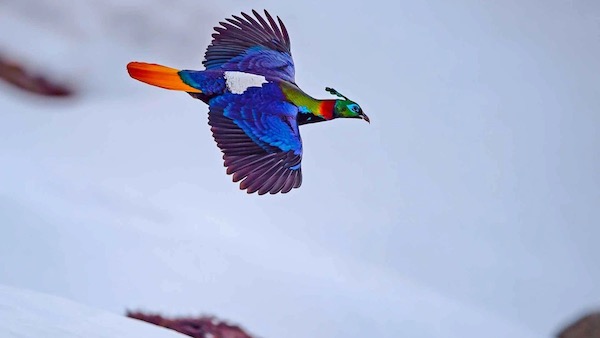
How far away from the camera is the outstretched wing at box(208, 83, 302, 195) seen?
1484mm

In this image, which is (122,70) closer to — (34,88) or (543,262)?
(34,88)

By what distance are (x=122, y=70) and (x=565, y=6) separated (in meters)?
0.82

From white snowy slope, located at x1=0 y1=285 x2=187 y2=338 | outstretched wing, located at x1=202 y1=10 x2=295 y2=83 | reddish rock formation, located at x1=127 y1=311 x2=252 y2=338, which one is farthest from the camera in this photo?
outstretched wing, located at x1=202 y1=10 x2=295 y2=83

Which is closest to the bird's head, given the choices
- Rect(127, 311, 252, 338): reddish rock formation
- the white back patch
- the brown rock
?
the white back patch

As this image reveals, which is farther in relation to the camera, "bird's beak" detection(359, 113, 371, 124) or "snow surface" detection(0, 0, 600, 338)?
"bird's beak" detection(359, 113, 371, 124)

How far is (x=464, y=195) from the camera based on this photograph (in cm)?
168

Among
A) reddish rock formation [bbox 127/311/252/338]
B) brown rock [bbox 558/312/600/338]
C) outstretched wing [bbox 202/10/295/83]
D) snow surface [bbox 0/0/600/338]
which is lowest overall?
brown rock [bbox 558/312/600/338]

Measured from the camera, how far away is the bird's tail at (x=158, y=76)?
5.14ft

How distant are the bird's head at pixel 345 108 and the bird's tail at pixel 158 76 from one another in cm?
23

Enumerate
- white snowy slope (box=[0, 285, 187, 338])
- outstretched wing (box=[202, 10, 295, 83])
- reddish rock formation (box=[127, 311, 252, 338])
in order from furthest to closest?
1. outstretched wing (box=[202, 10, 295, 83])
2. reddish rock formation (box=[127, 311, 252, 338])
3. white snowy slope (box=[0, 285, 187, 338])

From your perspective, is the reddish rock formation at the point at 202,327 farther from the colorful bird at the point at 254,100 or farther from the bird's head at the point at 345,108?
the bird's head at the point at 345,108

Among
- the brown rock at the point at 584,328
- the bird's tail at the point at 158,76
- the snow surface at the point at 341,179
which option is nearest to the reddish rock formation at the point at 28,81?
the snow surface at the point at 341,179

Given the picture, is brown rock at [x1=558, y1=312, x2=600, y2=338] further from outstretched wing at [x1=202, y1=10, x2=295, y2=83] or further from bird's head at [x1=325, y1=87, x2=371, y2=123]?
outstretched wing at [x1=202, y1=10, x2=295, y2=83]

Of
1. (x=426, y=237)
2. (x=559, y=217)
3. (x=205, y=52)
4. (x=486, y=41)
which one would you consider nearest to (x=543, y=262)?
(x=559, y=217)
